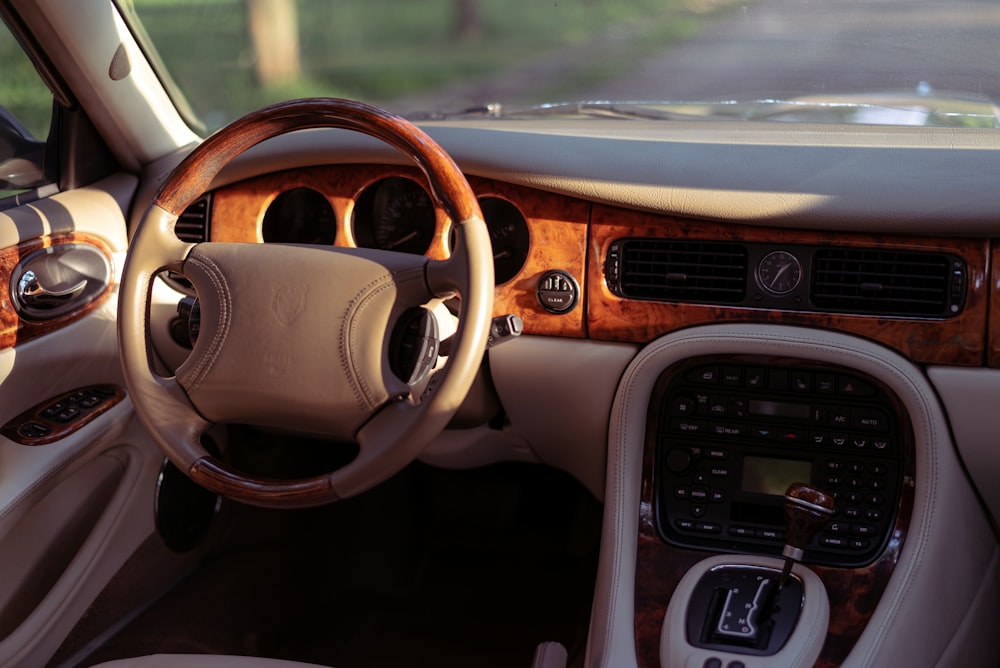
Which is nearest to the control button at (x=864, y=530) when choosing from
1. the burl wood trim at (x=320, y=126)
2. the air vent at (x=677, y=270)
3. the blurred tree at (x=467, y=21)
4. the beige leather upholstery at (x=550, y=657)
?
the air vent at (x=677, y=270)

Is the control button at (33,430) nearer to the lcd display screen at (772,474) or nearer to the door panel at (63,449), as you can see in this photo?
the door panel at (63,449)

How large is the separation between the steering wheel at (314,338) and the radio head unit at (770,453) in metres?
0.65

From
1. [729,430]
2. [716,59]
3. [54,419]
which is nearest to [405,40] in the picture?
[716,59]

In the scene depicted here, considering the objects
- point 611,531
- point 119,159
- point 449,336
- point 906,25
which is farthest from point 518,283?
point 119,159

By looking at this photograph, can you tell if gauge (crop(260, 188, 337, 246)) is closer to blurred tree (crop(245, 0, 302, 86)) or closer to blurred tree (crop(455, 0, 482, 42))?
blurred tree (crop(455, 0, 482, 42))

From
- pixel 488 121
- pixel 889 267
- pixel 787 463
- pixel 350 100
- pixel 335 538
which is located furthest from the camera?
pixel 335 538

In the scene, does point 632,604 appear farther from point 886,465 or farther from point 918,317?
point 918,317

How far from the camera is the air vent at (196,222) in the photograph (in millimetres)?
2162

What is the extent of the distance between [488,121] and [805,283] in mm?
804

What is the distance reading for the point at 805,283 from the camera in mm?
1835

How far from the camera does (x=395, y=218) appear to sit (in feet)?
6.97

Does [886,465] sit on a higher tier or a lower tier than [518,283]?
lower

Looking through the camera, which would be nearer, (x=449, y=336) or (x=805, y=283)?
(x=449, y=336)

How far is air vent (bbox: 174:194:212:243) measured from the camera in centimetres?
216
